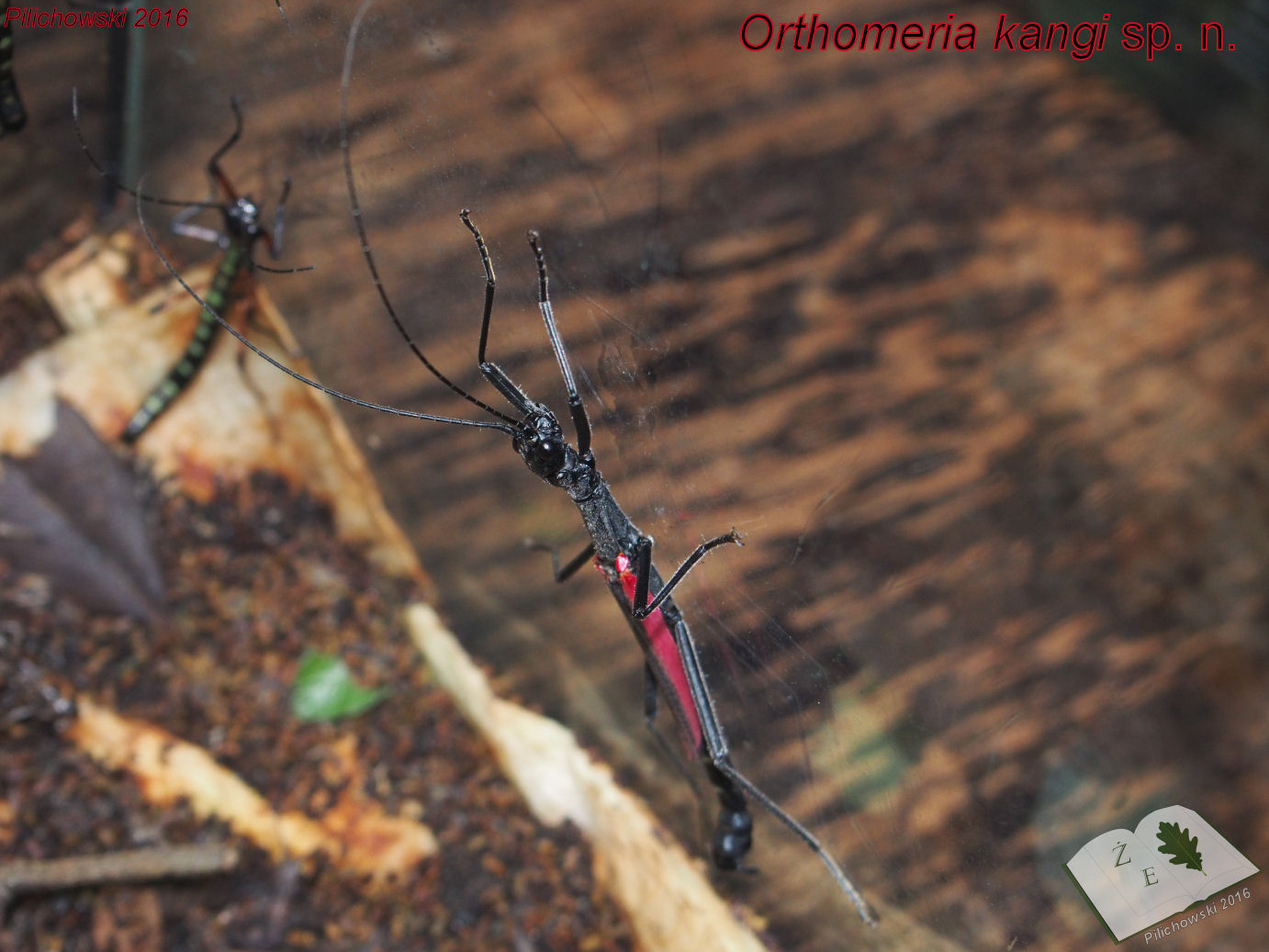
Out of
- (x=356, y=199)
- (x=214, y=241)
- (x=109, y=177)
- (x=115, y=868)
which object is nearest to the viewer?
(x=356, y=199)

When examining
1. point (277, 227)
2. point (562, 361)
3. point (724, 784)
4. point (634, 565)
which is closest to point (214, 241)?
point (277, 227)

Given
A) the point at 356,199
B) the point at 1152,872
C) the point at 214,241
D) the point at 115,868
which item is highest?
the point at 214,241

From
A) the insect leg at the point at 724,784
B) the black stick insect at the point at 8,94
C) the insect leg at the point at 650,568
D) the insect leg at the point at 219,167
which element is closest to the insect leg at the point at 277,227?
the insect leg at the point at 219,167

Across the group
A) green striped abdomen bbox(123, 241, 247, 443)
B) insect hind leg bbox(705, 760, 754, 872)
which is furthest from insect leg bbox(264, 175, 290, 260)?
insect hind leg bbox(705, 760, 754, 872)

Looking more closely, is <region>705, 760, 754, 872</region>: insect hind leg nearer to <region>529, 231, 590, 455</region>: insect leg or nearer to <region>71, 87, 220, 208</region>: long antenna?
<region>529, 231, 590, 455</region>: insect leg

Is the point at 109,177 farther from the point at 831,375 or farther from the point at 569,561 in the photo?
the point at 831,375

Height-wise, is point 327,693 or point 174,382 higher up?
point 174,382

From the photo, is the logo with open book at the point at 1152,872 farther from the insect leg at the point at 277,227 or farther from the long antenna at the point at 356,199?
the insect leg at the point at 277,227

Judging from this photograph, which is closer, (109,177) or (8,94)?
(8,94)
